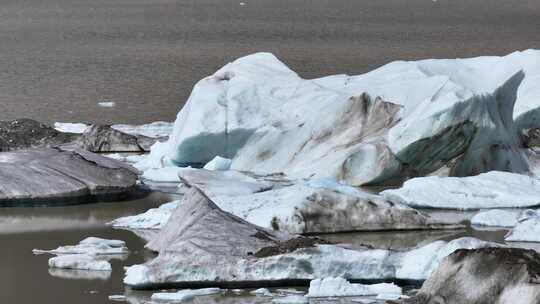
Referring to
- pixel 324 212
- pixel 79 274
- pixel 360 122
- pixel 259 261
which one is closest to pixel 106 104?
pixel 360 122

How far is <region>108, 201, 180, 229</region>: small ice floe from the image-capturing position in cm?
795

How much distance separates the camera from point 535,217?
7766 millimetres

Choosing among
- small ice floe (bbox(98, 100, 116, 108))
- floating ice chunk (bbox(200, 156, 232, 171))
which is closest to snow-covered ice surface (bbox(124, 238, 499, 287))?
floating ice chunk (bbox(200, 156, 232, 171))

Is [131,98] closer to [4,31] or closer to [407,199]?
[407,199]

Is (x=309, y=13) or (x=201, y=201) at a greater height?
(x=201, y=201)

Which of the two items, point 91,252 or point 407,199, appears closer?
point 91,252

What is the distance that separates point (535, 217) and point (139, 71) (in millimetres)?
13880

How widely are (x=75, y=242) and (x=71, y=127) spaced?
567 cm

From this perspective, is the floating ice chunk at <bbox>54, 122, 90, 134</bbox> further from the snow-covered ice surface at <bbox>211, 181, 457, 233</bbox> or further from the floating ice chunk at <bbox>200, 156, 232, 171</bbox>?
the snow-covered ice surface at <bbox>211, 181, 457, 233</bbox>

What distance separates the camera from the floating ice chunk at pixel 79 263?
669 cm

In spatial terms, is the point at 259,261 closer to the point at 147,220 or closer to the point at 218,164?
the point at 147,220

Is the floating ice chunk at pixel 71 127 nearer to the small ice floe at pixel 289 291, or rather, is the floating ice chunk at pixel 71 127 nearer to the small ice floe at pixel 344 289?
the small ice floe at pixel 289 291

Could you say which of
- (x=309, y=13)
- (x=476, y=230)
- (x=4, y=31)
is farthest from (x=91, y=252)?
(x=309, y=13)

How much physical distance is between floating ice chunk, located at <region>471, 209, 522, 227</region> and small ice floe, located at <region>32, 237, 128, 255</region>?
92.4 inches
